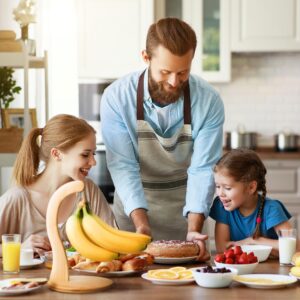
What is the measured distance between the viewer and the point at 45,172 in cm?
312

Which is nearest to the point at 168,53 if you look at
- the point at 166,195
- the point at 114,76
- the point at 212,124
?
the point at 212,124

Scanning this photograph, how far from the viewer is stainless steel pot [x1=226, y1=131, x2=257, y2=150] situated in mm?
6406

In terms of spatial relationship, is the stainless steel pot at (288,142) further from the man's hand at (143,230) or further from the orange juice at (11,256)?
the orange juice at (11,256)

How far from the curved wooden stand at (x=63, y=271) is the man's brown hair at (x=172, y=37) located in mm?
766

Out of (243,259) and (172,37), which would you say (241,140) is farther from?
(243,259)

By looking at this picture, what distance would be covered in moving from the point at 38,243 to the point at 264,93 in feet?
13.6

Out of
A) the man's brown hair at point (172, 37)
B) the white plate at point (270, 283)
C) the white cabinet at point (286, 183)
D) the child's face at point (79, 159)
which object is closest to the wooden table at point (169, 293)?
the white plate at point (270, 283)

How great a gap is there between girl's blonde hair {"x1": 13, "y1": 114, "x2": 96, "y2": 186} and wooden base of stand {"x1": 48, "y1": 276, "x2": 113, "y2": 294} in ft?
2.55

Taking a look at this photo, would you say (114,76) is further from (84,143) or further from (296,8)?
(84,143)

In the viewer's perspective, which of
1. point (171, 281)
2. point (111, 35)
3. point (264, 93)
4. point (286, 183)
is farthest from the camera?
point (264, 93)

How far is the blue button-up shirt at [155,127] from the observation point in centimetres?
317

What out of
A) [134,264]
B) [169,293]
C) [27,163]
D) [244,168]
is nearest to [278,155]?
[244,168]

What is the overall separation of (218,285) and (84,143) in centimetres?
95

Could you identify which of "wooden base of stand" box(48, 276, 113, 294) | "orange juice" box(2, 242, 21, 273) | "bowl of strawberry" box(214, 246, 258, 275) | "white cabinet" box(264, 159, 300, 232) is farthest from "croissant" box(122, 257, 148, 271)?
"white cabinet" box(264, 159, 300, 232)
